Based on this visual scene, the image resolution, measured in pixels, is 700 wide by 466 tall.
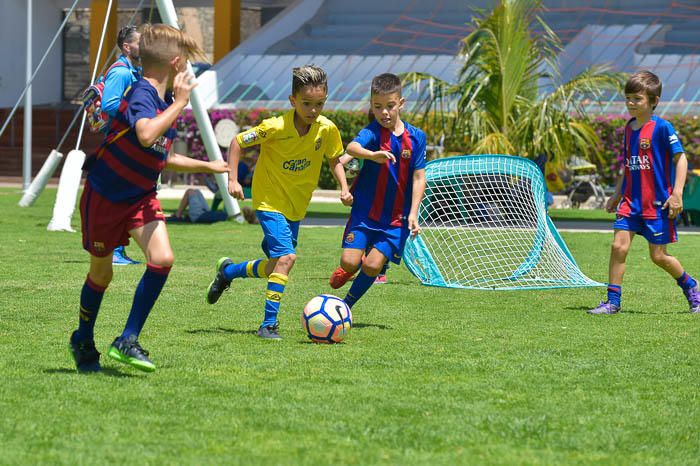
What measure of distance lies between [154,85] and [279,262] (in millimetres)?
1659

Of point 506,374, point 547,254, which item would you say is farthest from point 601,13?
point 506,374

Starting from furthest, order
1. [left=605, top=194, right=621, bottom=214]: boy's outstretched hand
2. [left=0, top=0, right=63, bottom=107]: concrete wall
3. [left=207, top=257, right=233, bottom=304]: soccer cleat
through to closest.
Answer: [left=0, top=0, right=63, bottom=107]: concrete wall < [left=605, top=194, right=621, bottom=214]: boy's outstretched hand < [left=207, top=257, right=233, bottom=304]: soccer cleat

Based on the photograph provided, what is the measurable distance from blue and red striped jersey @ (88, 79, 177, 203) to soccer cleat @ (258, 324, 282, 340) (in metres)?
1.53

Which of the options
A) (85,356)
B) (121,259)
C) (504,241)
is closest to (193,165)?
(85,356)

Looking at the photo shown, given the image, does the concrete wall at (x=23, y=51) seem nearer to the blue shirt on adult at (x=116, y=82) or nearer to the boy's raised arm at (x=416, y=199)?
the blue shirt on adult at (x=116, y=82)

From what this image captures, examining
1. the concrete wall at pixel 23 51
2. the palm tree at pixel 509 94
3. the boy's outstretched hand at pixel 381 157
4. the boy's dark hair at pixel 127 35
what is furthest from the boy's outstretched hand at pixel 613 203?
the concrete wall at pixel 23 51

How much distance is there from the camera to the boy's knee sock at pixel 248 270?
7516 millimetres

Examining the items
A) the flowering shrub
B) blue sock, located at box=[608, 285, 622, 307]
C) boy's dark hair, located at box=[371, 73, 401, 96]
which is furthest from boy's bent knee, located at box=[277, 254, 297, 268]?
the flowering shrub

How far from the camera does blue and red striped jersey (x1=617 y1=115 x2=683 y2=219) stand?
27.1 ft

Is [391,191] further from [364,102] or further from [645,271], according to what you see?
[364,102]

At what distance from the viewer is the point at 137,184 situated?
5559mm

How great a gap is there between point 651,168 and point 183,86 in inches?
155

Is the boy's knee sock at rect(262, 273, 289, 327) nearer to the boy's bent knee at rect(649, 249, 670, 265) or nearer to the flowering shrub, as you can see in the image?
the boy's bent knee at rect(649, 249, 670, 265)

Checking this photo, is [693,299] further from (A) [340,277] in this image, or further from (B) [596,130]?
(B) [596,130]
